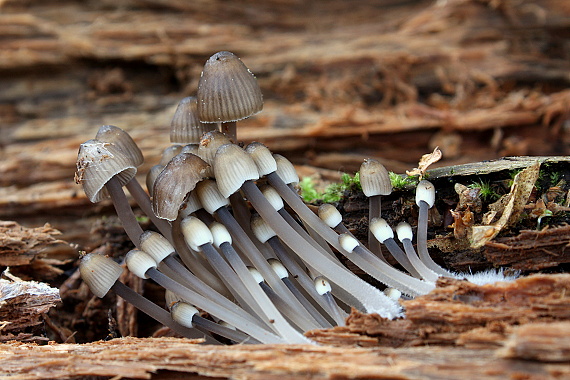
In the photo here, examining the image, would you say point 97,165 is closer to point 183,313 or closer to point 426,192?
point 183,313

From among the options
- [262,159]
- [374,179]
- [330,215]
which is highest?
[262,159]

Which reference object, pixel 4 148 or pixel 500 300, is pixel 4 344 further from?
pixel 4 148

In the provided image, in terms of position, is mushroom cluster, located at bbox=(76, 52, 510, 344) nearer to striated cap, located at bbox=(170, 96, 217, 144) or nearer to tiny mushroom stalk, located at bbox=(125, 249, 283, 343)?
tiny mushroom stalk, located at bbox=(125, 249, 283, 343)

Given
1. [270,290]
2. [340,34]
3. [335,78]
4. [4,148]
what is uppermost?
[340,34]

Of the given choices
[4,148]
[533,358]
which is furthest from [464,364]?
[4,148]

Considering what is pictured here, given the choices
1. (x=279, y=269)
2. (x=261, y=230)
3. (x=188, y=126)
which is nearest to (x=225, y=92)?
(x=188, y=126)
